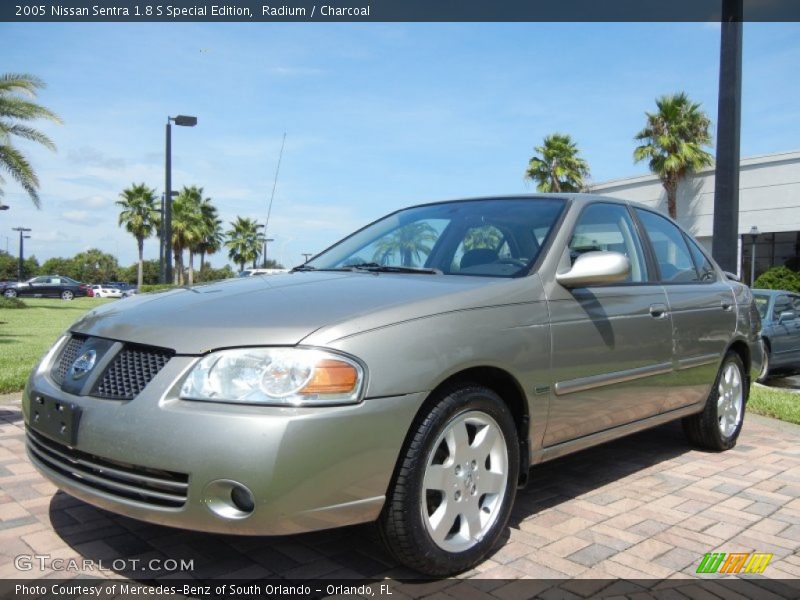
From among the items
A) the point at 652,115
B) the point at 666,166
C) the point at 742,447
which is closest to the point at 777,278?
the point at 666,166

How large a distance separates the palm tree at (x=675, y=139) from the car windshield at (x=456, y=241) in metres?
26.6

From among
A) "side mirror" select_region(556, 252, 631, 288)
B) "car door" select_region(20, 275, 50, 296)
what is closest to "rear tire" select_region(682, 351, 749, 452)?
"side mirror" select_region(556, 252, 631, 288)

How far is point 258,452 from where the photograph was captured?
2205mm

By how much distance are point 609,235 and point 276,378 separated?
94.3 inches

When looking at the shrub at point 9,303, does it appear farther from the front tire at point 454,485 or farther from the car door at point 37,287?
the front tire at point 454,485

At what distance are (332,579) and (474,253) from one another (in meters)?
1.75

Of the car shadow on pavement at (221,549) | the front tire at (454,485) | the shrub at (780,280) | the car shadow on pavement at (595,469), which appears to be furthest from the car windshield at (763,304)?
the shrub at (780,280)

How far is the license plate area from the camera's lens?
2525mm

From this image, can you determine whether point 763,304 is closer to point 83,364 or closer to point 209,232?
point 83,364

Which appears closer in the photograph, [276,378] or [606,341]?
[276,378]

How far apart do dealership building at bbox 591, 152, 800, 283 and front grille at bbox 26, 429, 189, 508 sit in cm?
2538

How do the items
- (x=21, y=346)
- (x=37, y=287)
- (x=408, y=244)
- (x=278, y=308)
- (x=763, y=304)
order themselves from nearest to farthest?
1. (x=278, y=308)
2. (x=408, y=244)
3. (x=21, y=346)
4. (x=763, y=304)
5. (x=37, y=287)

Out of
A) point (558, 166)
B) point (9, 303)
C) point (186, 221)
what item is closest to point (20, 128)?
point (9, 303)

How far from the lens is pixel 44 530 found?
3100 mm
